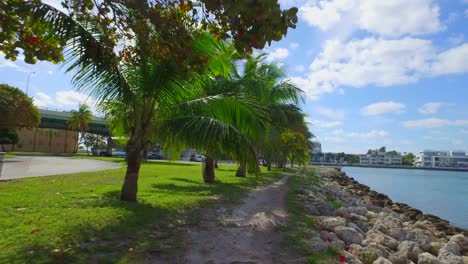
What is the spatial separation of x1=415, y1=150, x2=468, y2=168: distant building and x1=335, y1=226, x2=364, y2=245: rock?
175 meters

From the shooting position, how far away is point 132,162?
9.61 meters

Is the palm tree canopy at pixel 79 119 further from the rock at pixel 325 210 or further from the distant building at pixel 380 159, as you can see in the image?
the distant building at pixel 380 159

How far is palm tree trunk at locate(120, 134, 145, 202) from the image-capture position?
9500 mm

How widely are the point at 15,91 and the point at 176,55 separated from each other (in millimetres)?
31601

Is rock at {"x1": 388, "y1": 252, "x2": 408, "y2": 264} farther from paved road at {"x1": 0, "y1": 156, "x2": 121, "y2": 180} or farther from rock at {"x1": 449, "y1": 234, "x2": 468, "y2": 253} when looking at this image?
paved road at {"x1": 0, "y1": 156, "x2": 121, "y2": 180}

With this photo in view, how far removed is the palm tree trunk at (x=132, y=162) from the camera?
9500 mm

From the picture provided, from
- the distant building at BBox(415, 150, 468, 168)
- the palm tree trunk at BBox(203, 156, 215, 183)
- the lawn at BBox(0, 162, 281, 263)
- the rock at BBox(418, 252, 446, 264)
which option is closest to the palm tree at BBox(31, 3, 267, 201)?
the lawn at BBox(0, 162, 281, 263)

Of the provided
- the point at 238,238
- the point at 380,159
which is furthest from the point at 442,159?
the point at 238,238

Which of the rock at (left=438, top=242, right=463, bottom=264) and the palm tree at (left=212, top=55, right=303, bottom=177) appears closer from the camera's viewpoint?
the rock at (left=438, top=242, right=463, bottom=264)

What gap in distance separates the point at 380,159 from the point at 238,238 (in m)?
183

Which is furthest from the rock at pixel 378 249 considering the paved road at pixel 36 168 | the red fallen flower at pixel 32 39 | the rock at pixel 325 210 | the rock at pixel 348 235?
the paved road at pixel 36 168

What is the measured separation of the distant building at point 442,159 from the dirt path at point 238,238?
578ft

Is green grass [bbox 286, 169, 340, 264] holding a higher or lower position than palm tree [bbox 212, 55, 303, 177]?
lower

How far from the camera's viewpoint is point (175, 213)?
29.0 ft
